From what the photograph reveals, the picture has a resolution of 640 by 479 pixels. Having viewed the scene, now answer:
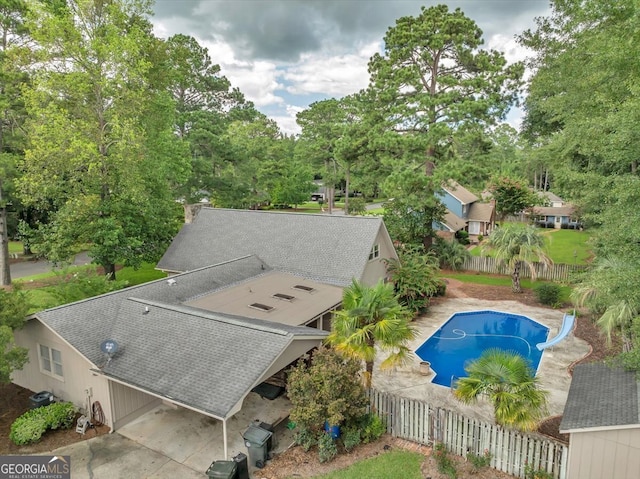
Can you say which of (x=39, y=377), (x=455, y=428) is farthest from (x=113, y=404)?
(x=455, y=428)

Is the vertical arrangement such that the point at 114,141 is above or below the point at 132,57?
below

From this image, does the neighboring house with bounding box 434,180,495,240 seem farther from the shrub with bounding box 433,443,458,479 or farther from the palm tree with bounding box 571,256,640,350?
the shrub with bounding box 433,443,458,479

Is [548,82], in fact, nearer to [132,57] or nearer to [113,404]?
[132,57]

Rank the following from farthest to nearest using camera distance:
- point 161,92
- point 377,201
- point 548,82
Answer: point 377,201
point 161,92
point 548,82

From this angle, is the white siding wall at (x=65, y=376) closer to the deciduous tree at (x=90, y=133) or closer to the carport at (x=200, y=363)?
the carport at (x=200, y=363)

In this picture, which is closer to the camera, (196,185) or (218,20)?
(218,20)

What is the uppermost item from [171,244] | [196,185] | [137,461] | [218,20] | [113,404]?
[218,20]

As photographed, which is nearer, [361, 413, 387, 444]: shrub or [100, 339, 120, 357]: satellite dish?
[361, 413, 387, 444]: shrub

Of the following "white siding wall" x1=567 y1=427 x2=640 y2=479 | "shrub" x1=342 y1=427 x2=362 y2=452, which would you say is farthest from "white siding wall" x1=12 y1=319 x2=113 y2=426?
"white siding wall" x1=567 y1=427 x2=640 y2=479
